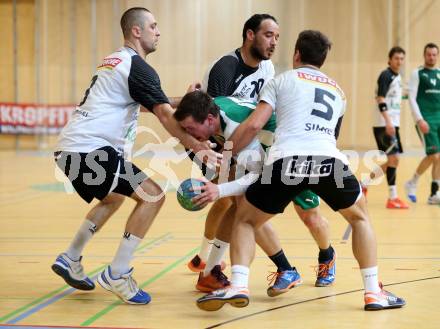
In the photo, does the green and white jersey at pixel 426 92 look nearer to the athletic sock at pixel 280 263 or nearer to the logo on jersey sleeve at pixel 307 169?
the athletic sock at pixel 280 263

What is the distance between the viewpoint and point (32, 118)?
75.5ft

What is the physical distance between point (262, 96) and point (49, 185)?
982 centimetres

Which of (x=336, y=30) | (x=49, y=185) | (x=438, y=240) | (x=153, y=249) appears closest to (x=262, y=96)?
(x=153, y=249)

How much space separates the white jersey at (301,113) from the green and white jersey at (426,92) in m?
6.73

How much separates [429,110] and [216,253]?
260 inches

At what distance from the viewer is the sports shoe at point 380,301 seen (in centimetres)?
509

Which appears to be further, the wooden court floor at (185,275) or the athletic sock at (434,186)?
the athletic sock at (434,186)

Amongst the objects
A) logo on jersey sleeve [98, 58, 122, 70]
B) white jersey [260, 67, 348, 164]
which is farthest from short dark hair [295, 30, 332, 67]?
logo on jersey sleeve [98, 58, 122, 70]

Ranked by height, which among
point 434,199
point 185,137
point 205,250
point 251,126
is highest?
point 251,126

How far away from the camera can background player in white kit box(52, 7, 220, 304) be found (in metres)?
5.39

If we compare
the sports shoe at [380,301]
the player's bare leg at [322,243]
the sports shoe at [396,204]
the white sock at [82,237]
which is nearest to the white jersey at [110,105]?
the white sock at [82,237]

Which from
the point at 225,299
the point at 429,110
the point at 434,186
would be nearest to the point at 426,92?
the point at 429,110

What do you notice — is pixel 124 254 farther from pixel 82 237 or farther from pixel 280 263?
pixel 280 263

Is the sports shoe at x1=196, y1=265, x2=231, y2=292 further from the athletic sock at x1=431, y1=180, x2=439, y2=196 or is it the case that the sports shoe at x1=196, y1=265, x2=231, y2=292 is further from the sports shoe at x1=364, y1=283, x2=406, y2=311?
the athletic sock at x1=431, y1=180, x2=439, y2=196
